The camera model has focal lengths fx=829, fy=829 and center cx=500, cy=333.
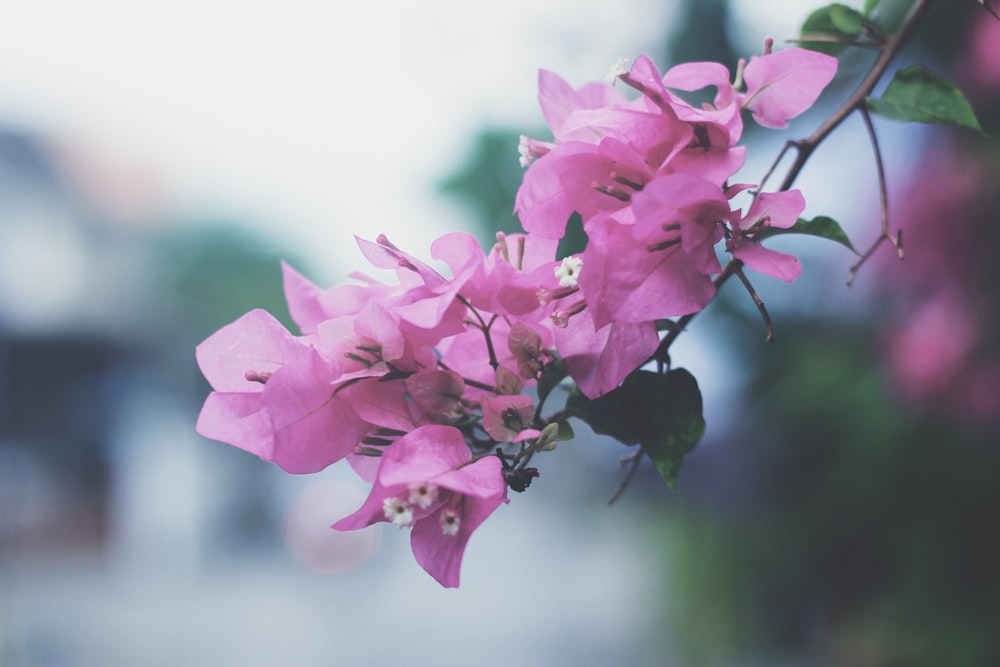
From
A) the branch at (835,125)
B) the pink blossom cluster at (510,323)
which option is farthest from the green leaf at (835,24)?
the pink blossom cluster at (510,323)

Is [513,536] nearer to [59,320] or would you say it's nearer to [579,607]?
[579,607]

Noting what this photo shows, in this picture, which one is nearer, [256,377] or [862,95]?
[256,377]

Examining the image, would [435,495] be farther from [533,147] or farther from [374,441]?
[533,147]

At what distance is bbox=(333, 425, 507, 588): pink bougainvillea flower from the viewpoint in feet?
1.02

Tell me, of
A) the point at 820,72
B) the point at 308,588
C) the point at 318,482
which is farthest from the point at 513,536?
the point at 820,72

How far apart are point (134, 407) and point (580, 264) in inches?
398

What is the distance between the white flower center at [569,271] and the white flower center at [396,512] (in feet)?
0.36

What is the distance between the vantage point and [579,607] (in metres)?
5.59

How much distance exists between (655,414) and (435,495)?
115 millimetres

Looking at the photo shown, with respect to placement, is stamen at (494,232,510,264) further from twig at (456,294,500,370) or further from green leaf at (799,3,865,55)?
green leaf at (799,3,865,55)

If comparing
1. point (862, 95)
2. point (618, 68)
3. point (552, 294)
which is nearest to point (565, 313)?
point (552, 294)

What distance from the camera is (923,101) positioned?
46 centimetres

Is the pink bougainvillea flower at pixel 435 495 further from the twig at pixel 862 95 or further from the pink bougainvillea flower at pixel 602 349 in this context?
the twig at pixel 862 95

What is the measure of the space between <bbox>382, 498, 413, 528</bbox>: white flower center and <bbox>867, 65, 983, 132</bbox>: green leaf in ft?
1.16
